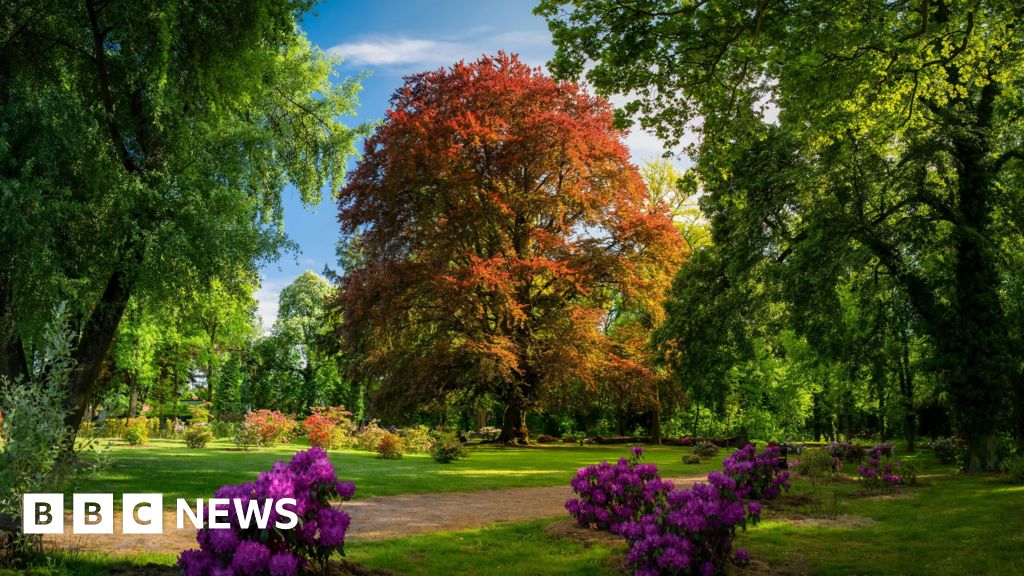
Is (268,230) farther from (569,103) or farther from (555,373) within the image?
(569,103)

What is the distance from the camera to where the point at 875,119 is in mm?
12688

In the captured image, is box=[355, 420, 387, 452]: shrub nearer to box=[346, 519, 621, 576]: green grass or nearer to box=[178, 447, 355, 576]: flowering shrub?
box=[346, 519, 621, 576]: green grass

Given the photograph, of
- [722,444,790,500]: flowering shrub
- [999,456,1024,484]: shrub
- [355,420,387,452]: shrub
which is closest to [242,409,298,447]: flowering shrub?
[355,420,387,452]: shrub

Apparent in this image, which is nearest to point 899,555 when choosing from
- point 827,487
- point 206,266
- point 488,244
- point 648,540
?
point 648,540

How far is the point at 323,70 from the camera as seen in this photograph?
19406mm

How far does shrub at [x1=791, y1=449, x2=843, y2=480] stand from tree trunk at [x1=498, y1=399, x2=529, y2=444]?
1376 centimetres

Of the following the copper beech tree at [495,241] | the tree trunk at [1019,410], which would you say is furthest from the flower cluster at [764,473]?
the copper beech tree at [495,241]

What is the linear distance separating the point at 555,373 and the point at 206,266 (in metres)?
14.0

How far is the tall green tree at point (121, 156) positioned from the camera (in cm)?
1109

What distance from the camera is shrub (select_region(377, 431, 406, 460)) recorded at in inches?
819

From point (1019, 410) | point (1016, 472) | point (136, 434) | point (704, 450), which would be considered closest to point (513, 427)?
point (704, 450)

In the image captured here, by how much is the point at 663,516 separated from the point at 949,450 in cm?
1664

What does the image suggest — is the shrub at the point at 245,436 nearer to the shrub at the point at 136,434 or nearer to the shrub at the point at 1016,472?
the shrub at the point at 136,434

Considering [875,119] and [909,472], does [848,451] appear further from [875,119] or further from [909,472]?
[875,119]
